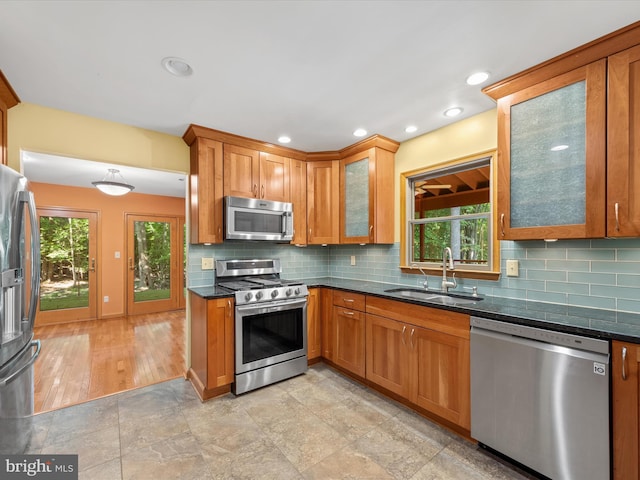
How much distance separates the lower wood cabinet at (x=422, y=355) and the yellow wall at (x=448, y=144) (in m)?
1.04

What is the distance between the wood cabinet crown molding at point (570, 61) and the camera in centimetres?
153

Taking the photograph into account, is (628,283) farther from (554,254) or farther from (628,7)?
(628,7)

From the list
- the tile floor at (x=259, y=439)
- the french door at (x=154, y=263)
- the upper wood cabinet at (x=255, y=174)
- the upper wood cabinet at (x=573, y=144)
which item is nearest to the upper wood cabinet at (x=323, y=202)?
the upper wood cabinet at (x=255, y=174)

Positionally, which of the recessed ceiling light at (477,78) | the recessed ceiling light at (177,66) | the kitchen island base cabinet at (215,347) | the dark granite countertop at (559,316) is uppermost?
the recessed ceiling light at (177,66)

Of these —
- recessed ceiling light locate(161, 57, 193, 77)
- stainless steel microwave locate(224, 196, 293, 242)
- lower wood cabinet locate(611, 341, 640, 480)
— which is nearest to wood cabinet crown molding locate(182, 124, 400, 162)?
stainless steel microwave locate(224, 196, 293, 242)

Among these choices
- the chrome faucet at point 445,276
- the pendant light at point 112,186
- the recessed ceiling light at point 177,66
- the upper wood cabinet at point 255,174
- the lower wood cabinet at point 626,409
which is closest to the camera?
the lower wood cabinet at point 626,409

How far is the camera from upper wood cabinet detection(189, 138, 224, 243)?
2764 mm

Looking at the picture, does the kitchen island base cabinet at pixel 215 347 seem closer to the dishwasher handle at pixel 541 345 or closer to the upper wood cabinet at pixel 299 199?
the upper wood cabinet at pixel 299 199

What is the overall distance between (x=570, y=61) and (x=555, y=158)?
21.7 inches

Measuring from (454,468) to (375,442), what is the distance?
482 mm

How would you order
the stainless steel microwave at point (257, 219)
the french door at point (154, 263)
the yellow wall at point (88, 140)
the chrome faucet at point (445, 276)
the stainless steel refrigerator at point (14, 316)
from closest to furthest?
the stainless steel refrigerator at point (14, 316)
the yellow wall at point (88, 140)
the chrome faucet at point (445, 276)
the stainless steel microwave at point (257, 219)
the french door at point (154, 263)

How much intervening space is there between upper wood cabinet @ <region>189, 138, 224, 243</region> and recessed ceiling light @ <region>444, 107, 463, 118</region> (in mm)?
2083

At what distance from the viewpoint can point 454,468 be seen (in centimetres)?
173

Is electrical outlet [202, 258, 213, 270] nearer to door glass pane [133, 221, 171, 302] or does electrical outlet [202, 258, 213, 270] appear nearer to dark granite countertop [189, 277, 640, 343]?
dark granite countertop [189, 277, 640, 343]
